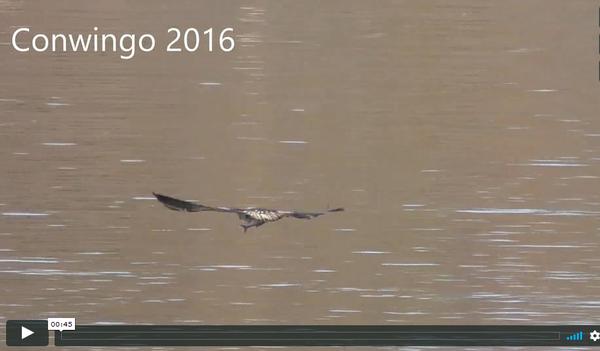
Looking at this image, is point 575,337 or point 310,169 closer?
point 575,337

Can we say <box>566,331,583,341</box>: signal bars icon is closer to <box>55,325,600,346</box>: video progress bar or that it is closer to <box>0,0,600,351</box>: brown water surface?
<box>55,325,600,346</box>: video progress bar

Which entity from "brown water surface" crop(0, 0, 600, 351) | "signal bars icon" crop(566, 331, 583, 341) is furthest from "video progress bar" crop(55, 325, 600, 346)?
"brown water surface" crop(0, 0, 600, 351)

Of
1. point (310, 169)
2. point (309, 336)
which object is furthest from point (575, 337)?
point (310, 169)
